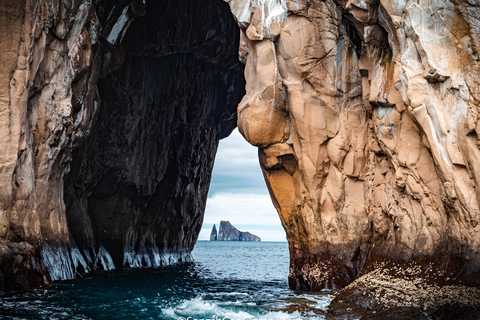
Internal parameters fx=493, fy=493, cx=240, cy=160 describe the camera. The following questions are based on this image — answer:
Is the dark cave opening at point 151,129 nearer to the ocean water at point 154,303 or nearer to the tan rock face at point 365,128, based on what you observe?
the ocean water at point 154,303

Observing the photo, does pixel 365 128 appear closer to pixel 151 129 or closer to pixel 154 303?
pixel 154 303

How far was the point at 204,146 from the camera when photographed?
30828mm

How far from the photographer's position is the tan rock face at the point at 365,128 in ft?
33.2

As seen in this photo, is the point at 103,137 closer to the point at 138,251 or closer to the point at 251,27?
the point at 138,251

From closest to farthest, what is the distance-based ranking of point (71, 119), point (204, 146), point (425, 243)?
point (425, 243)
point (71, 119)
point (204, 146)

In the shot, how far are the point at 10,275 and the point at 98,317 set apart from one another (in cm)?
422

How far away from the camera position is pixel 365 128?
14.7 metres

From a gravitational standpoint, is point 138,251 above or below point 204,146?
below

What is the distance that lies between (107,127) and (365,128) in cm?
1349

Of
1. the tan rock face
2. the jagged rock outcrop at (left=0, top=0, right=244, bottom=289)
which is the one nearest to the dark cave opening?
the jagged rock outcrop at (left=0, top=0, right=244, bottom=289)

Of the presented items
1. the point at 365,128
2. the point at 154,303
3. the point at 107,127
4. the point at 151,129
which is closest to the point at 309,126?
the point at 365,128

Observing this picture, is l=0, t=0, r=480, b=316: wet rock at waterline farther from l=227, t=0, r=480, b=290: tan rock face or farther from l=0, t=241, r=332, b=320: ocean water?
l=0, t=241, r=332, b=320: ocean water

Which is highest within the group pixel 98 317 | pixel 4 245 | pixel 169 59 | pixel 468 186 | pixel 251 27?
pixel 169 59

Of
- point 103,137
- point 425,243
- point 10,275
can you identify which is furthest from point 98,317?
point 103,137
